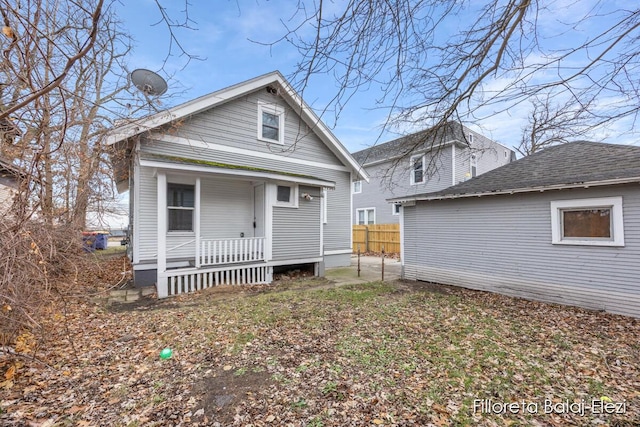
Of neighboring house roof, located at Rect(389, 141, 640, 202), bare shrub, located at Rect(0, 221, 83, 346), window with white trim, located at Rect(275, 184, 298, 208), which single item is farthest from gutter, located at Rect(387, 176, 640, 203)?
bare shrub, located at Rect(0, 221, 83, 346)

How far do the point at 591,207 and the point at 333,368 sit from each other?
20.5 ft

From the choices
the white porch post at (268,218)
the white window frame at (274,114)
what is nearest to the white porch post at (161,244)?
the white porch post at (268,218)

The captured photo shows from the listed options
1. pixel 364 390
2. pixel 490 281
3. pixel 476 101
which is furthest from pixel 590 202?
pixel 364 390

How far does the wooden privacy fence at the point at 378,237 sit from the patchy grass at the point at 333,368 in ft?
33.9

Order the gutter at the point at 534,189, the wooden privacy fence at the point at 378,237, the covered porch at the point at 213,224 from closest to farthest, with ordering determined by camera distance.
Answer: the gutter at the point at 534,189 → the covered porch at the point at 213,224 → the wooden privacy fence at the point at 378,237

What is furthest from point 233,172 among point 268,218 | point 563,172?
point 563,172

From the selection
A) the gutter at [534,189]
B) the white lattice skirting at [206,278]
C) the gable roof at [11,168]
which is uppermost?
the gutter at [534,189]

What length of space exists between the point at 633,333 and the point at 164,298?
29.7 feet

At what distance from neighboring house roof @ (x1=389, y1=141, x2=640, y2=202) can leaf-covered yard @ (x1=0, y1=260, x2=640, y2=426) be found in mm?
2658

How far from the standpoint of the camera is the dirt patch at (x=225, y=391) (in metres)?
2.63

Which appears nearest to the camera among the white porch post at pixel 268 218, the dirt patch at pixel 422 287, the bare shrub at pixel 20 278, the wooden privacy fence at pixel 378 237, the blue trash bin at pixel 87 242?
the bare shrub at pixel 20 278

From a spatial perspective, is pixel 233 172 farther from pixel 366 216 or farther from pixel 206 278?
pixel 366 216

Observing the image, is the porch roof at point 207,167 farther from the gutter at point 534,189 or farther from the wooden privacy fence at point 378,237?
the wooden privacy fence at point 378,237

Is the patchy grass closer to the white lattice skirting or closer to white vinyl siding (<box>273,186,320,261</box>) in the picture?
the white lattice skirting
